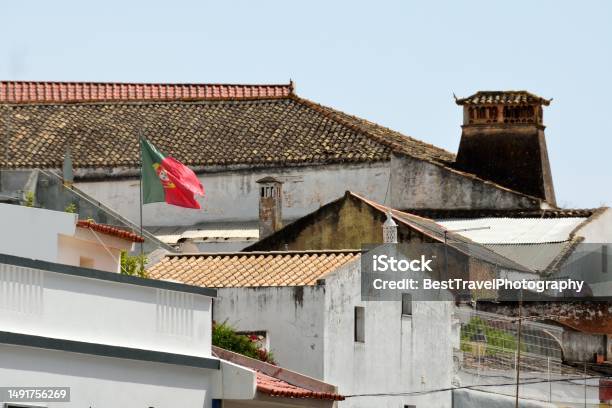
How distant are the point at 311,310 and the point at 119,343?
10815mm

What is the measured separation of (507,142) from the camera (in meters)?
63.5

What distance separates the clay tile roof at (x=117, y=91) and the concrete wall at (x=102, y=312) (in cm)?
3172

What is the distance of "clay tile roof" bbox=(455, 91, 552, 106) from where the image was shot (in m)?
62.9

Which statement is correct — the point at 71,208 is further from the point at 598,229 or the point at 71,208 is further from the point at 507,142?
the point at 507,142

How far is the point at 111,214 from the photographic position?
5047 centimetres

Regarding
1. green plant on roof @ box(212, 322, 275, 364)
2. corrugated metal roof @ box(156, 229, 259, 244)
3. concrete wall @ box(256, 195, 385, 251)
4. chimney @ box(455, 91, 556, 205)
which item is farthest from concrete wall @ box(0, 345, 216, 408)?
chimney @ box(455, 91, 556, 205)

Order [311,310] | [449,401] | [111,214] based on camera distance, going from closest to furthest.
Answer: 1. [311,310]
2. [449,401]
3. [111,214]

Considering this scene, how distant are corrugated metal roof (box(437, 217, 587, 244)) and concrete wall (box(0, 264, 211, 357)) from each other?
2278 centimetres

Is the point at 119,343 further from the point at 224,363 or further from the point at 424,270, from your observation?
the point at 424,270

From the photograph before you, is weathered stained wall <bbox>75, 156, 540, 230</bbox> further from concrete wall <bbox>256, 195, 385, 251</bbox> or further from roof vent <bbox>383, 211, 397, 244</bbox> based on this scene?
roof vent <bbox>383, 211, 397, 244</bbox>

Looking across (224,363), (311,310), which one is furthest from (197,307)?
(311,310)

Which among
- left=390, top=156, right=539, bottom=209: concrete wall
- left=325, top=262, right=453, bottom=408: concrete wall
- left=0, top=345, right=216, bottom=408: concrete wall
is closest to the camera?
left=0, top=345, right=216, bottom=408: concrete wall

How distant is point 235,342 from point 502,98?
82.7 ft

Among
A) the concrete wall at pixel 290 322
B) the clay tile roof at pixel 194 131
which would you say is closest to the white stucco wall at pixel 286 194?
the clay tile roof at pixel 194 131
